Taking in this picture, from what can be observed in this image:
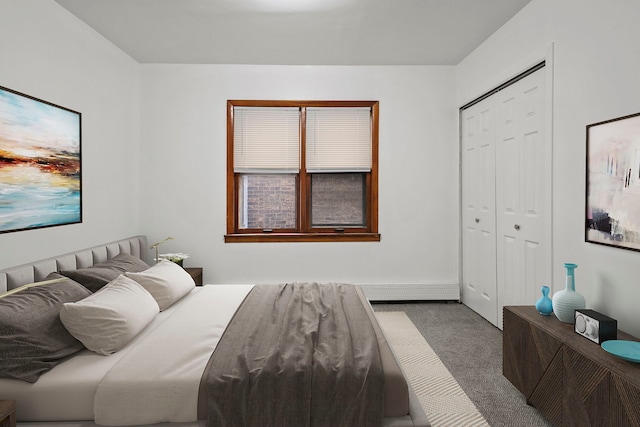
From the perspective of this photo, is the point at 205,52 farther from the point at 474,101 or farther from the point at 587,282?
the point at 587,282

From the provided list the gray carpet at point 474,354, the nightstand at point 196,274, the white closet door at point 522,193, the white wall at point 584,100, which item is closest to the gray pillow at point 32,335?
the nightstand at point 196,274

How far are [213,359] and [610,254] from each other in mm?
2318

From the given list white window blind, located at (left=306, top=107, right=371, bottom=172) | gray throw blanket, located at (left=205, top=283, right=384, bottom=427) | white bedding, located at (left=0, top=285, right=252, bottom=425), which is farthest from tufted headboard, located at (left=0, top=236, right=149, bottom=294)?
white window blind, located at (left=306, top=107, right=371, bottom=172)

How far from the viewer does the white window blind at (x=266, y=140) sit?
4.82 metres

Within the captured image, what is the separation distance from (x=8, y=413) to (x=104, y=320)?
0.57 m

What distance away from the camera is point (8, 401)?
1662mm

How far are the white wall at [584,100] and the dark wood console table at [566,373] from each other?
0.31 metres

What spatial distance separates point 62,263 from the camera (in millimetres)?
2850

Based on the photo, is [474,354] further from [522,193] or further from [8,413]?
[8,413]

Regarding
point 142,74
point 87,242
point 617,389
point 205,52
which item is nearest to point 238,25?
point 205,52

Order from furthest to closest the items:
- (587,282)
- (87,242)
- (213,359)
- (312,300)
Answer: (87,242) < (312,300) < (587,282) < (213,359)

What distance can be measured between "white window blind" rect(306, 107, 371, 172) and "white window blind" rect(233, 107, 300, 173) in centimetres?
24

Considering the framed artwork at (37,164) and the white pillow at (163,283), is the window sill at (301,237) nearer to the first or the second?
the white pillow at (163,283)

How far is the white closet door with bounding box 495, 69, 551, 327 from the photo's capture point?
3172mm
